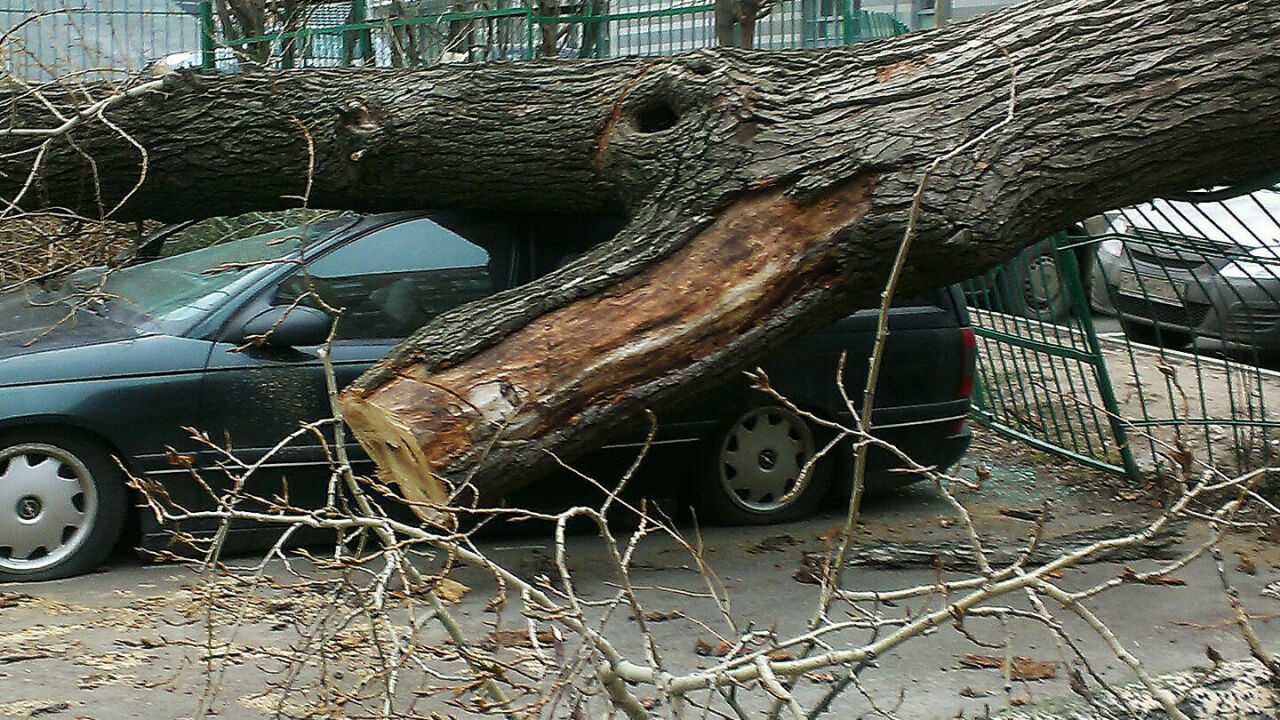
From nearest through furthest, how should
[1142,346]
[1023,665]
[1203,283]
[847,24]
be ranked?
[1023,665] < [1203,283] < [847,24] < [1142,346]

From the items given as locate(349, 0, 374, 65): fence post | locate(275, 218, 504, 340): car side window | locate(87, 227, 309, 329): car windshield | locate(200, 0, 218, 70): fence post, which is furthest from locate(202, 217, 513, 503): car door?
locate(200, 0, 218, 70): fence post

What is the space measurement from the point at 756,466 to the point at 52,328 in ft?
9.86

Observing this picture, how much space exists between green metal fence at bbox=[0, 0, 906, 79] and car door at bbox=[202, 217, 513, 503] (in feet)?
10.4

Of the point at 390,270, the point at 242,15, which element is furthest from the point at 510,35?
the point at 390,270

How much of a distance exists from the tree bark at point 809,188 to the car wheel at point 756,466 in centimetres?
111

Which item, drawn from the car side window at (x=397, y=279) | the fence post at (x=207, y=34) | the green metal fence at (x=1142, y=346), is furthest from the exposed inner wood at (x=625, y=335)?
the fence post at (x=207, y=34)

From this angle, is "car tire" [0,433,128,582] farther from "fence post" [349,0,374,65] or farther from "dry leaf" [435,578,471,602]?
"fence post" [349,0,374,65]

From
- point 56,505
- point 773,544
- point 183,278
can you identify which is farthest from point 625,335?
point 56,505

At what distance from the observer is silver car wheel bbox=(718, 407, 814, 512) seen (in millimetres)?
6480

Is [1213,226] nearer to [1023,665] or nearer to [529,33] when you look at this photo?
[1023,665]

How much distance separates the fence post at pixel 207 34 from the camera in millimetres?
11798

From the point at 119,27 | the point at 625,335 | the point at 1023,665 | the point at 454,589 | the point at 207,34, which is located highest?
the point at 119,27

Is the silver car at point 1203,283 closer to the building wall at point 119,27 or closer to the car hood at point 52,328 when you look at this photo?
the car hood at point 52,328

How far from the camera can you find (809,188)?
5.23m
